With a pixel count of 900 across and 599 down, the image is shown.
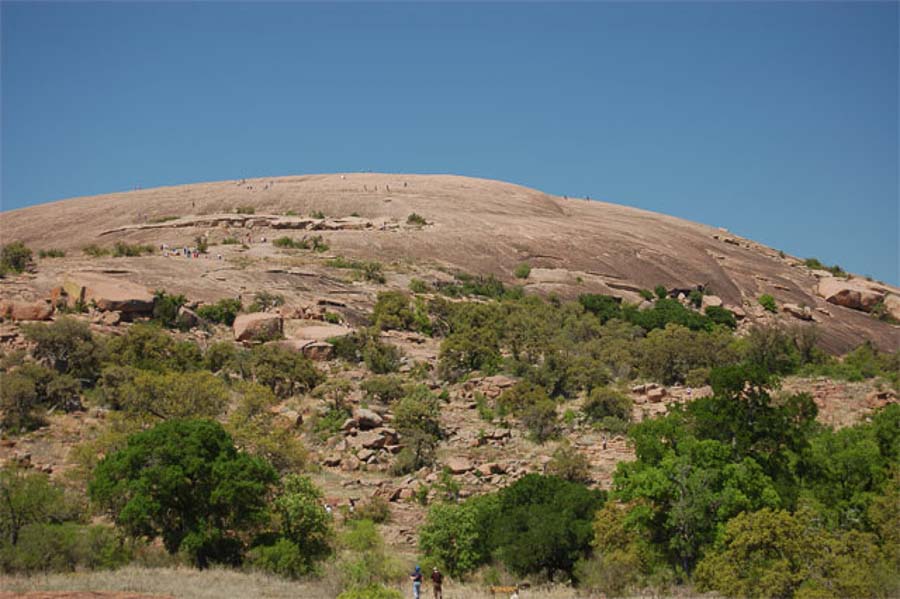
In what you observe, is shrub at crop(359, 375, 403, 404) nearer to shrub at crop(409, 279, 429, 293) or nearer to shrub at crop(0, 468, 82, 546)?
shrub at crop(0, 468, 82, 546)

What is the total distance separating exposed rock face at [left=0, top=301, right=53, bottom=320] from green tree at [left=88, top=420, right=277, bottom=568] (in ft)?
51.5

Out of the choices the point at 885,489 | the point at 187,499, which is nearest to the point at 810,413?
the point at 885,489

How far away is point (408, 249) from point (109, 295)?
67.1 feet

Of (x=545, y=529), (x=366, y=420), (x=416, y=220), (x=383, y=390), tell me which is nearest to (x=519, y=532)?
(x=545, y=529)

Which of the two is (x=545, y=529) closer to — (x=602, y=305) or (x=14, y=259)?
(x=602, y=305)

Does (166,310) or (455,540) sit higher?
(166,310)

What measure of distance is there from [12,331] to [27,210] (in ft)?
131

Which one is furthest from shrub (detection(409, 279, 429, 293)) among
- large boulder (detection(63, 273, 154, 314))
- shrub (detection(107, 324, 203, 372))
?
shrub (detection(107, 324, 203, 372))

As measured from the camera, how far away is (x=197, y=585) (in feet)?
53.6

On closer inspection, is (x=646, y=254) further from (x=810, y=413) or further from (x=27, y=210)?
(x=27, y=210)

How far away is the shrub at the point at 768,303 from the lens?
5360 centimetres

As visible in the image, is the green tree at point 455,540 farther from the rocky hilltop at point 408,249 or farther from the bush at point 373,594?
the rocky hilltop at point 408,249

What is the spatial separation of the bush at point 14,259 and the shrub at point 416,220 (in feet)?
77.4

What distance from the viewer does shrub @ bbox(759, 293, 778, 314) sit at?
53.6 m
